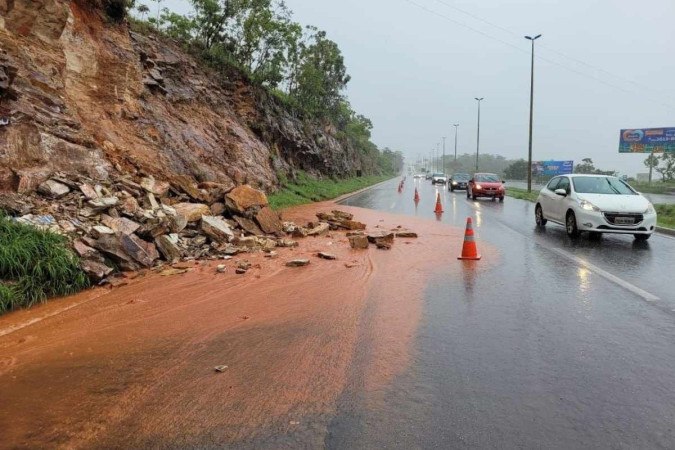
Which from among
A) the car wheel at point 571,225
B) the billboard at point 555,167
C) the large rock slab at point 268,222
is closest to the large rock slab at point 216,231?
the large rock slab at point 268,222

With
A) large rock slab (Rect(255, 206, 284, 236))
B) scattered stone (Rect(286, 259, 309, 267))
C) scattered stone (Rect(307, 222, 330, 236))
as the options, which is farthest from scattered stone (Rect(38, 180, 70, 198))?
scattered stone (Rect(307, 222, 330, 236))

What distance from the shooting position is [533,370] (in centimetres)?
369

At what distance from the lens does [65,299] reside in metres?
5.96

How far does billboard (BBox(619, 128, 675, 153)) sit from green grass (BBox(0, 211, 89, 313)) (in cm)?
5950

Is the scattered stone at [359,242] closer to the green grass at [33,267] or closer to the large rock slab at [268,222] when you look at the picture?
the large rock slab at [268,222]

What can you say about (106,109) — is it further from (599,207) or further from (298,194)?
(599,207)

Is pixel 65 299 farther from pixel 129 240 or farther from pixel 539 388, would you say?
pixel 539 388

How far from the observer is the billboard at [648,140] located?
4941 centimetres

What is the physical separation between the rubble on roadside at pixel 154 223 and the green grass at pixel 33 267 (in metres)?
0.25

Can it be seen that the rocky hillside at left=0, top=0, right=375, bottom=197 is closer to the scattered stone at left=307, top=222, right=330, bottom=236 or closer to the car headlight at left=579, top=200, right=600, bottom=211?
the scattered stone at left=307, top=222, right=330, bottom=236

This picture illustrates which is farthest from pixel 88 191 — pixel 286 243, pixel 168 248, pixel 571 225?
pixel 571 225

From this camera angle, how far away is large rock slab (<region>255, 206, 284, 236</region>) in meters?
10.8

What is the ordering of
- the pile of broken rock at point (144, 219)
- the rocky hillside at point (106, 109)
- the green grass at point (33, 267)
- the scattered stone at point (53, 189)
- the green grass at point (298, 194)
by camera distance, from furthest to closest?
1. the green grass at point (298, 194)
2. the rocky hillside at point (106, 109)
3. the scattered stone at point (53, 189)
4. the pile of broken rock at point (144, 219)
5. the green grass at point (33, 267)

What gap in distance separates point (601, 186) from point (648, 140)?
163ft
